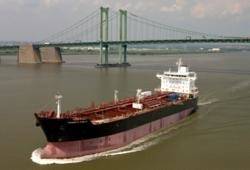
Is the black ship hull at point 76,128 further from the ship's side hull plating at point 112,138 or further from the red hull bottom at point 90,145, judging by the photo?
the red hull bottom at point 90,145

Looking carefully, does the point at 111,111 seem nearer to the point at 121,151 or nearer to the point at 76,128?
the point at 121,151

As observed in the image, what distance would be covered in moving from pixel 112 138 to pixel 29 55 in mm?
61763

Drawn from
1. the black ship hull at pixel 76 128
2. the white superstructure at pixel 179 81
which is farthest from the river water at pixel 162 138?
the white superstructure at pixel 179 81

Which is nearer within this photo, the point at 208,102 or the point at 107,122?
the point at 107,122

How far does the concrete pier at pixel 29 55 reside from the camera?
247 ft

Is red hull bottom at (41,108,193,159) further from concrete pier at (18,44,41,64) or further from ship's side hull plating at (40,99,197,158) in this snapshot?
concrete pier at (18,44,41,64)

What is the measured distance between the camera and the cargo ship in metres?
15.3

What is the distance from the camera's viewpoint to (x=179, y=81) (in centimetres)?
2553

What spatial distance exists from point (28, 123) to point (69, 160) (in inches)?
233

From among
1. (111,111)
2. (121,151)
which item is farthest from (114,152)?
(111,111)

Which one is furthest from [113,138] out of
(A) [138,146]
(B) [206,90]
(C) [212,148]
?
(B) [206,90]

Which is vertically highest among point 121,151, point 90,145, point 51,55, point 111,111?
point 51,55

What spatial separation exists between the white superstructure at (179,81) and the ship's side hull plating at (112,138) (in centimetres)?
424

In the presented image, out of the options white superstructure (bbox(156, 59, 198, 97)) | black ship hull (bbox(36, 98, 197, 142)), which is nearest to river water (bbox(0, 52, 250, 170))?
black ship hull (bbox(36, 98, 197, 142))
